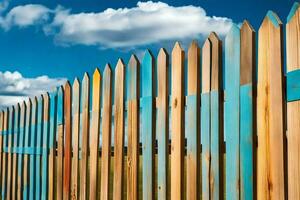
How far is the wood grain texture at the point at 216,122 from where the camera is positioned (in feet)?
12.3

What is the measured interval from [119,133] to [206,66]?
4.82 feet

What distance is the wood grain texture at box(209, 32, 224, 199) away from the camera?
12.3 feet

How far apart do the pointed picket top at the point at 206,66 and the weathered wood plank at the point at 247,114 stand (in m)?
0.35

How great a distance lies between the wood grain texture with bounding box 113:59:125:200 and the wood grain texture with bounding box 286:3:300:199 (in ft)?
6.80

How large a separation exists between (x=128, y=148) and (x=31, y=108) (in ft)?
11.7

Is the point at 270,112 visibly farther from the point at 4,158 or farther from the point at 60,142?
the point at 4,158

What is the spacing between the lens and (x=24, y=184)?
813cm

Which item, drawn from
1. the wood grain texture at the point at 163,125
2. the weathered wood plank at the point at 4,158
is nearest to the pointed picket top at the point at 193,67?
the wood grain texture at the point at 163,125

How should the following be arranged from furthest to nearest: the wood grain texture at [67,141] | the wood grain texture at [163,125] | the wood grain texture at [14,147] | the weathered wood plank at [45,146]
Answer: the wood grain texture at [14,147], the weathered wood plank at [45,146], the wood grain texture at [67,141], the wood grain texture at [163,125]

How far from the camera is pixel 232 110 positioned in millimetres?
3633

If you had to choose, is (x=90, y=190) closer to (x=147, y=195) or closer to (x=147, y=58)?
(x=147, y=195)

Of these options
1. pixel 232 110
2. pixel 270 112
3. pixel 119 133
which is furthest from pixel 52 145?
pixel 270 112

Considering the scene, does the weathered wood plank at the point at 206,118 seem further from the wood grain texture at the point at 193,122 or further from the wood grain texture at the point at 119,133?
the wood grain texture at the point at 119,133

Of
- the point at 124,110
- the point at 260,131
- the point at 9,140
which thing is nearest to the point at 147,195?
the point at 124,110
